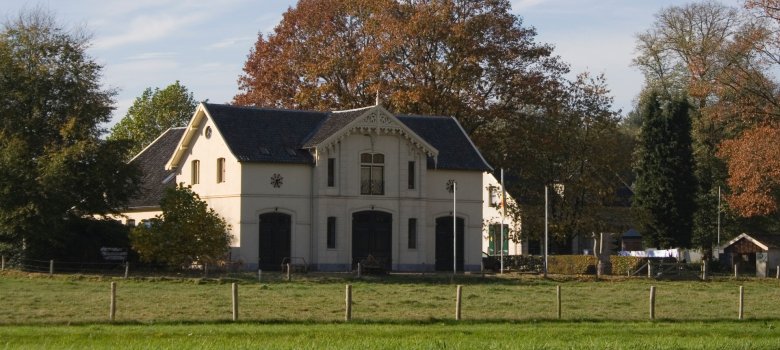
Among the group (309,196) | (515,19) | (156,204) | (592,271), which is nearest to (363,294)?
(309,196)

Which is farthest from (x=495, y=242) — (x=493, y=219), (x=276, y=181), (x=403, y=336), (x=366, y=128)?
(x=403, y=336)

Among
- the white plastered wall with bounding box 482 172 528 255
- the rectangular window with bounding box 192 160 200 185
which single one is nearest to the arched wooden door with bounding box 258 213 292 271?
the rectangular window with bounding box 192 160 200 185

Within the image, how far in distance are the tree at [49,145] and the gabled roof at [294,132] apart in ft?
15.8

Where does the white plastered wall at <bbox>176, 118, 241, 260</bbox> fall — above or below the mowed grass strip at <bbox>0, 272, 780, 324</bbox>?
above

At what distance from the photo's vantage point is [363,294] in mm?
A: 44094

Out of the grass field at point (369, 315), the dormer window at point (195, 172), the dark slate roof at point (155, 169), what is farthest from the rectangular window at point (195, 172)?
the grass field at point (369, 315)

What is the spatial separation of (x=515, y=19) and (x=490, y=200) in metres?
12.0

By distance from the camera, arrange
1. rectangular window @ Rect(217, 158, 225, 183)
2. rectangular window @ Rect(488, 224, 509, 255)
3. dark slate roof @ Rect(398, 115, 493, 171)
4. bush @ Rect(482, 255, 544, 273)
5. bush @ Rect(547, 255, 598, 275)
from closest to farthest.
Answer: rectangular window @ Rect(217, 158, 225, 183)
bush @ Rect(547, 255, 598, 275)
dark slate roof @ Rect(398, 115, 493, 171)
bush @ Rect(482, 255, 544, 273)
rectangular window @ Rect(488, 224, 509, 255)

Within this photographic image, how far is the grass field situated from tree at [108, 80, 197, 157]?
41.5 metres

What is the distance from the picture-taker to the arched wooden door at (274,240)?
57875 mm

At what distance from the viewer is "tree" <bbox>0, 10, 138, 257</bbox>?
171 ft

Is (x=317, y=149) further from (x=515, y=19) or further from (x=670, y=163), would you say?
(x=670, y=163)

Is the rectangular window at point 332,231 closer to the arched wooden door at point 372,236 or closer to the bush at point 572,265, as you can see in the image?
the arched wooden door at point 372,236

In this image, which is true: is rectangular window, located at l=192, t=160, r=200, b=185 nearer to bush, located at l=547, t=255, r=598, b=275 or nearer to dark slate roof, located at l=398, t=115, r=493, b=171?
dark slate roof, located at l=398, t=115, r=493, b=171
